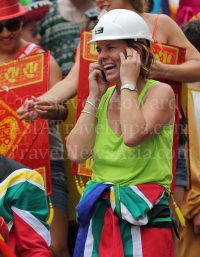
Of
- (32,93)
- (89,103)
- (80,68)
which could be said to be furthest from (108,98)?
(32,93)

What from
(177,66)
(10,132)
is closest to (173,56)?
(177,66)

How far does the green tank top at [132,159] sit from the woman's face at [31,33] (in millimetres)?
2624

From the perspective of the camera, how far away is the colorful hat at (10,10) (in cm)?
453

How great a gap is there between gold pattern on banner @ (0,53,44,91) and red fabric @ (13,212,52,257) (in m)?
1.63

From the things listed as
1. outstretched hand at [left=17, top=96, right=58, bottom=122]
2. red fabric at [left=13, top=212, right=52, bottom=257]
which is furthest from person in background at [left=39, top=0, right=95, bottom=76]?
red fabric at [left=13, top=212, right=52, bottom=257]

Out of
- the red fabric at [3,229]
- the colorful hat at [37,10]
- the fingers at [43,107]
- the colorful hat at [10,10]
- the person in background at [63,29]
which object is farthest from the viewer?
the colorful hat at [37,10]

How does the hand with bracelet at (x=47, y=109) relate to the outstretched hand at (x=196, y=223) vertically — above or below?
above

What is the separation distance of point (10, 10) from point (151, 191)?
2.40 m

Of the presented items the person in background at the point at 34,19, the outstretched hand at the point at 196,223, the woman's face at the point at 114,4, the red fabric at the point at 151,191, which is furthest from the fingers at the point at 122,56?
the person in background at the point at 34,19

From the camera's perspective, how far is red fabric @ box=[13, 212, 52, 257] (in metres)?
2.81

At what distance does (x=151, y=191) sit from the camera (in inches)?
110

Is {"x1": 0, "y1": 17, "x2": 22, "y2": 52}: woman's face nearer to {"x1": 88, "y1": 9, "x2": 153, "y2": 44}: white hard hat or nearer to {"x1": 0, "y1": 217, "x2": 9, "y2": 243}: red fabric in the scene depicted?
{"x1": 88, "y1": 9, "x2": 153, "y2": 44}: white hard hat

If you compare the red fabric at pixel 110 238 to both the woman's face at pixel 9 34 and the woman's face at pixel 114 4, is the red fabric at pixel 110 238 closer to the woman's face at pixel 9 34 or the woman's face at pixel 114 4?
the woman's face at pixel 114 4

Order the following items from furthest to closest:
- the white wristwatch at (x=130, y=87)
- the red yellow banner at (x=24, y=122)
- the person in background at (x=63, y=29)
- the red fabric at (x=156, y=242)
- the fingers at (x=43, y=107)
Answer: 1. the person in background at (x=63, y=29)
2. the red yellow banner at (x=24, y=122)
3. the fingers at (x=43, y=107)
4. the white wristwatch at (x=130, y=87)
5. the red fabric at (x=156, y=242)
